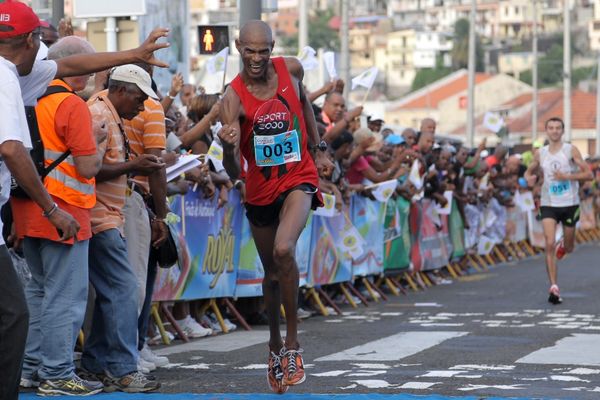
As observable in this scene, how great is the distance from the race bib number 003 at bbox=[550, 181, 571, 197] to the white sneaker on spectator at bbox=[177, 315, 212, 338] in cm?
624

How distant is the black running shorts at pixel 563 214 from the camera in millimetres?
17875

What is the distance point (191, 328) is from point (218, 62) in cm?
363

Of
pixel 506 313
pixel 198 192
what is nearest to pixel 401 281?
pixel 506 313

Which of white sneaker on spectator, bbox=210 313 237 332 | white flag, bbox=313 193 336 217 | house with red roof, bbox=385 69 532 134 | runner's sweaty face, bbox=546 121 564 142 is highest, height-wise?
runner's sweaty face, bbox=546 121 564 142

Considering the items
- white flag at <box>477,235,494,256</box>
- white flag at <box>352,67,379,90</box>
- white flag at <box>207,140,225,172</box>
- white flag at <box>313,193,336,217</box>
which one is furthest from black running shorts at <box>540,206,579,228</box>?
white flag at <box>477,235,494,256</box>

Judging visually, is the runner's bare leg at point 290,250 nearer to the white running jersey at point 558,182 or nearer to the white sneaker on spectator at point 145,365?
the white sneaker on spectator at point 145,365

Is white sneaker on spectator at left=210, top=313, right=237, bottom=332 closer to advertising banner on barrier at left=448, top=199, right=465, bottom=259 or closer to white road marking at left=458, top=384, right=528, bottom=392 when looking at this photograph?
white road marking at left=458, top=384, right=528, bottom=392

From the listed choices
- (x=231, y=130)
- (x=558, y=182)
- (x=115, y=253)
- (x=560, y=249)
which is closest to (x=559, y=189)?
(x=558, y=182)

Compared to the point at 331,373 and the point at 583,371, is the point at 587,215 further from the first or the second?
the point at 331,373

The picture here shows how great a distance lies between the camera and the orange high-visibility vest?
8.51 metres

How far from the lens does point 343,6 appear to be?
44.5m

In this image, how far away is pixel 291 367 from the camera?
8695 millimetres

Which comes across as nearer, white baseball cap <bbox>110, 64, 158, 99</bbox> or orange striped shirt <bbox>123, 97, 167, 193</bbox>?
white baseball cap <bbox>110, 64, 158, 99</bbox>

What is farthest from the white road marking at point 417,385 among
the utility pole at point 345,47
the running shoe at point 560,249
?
the utility pole at point 345,47
